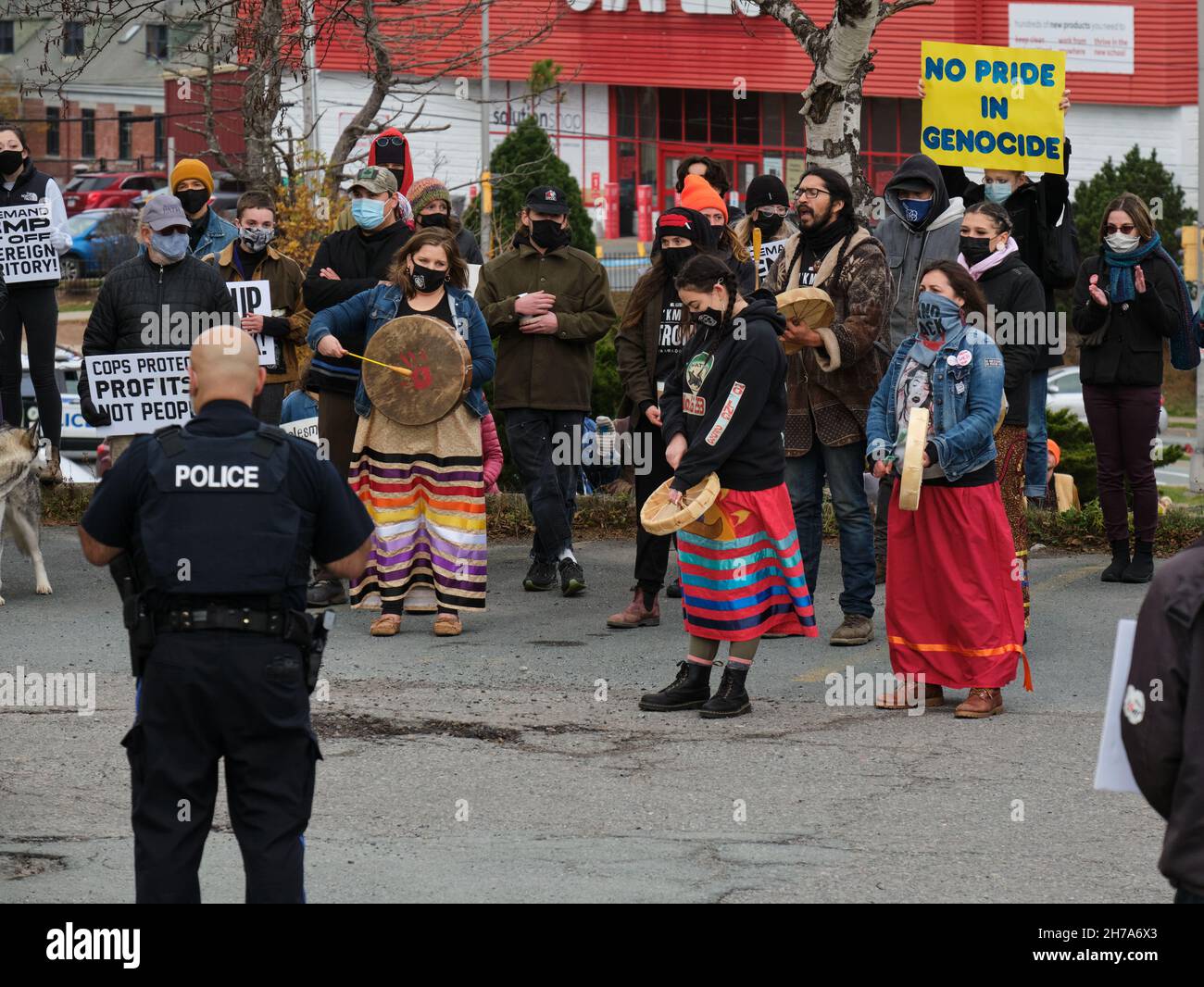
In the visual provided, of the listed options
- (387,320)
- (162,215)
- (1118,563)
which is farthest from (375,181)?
(1118,563)

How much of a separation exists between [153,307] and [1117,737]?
772 centimetres

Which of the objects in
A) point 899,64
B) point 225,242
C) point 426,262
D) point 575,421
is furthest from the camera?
point 899,64

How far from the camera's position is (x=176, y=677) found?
15.6 feet

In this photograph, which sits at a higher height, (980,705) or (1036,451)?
(1036,451)

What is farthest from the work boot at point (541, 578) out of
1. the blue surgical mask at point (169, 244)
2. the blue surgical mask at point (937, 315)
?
the blue surgical mask at point (937, 315)

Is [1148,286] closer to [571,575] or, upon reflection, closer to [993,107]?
[993,107]

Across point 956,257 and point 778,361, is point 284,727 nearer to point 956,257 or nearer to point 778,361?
point 778,361

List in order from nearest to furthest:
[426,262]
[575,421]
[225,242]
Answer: [426,262]
[575,421]
[225,242]

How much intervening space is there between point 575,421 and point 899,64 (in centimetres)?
3873

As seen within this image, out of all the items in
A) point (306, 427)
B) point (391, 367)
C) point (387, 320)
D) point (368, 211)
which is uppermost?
point (368, 211)

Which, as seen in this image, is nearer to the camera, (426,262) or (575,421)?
(426,262)

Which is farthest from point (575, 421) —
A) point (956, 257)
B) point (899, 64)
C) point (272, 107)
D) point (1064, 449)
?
point (899, 64)

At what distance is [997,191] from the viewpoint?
1135 centimetres

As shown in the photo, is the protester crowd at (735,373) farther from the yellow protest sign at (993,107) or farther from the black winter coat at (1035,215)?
the yellow protest sign at (993,107)
